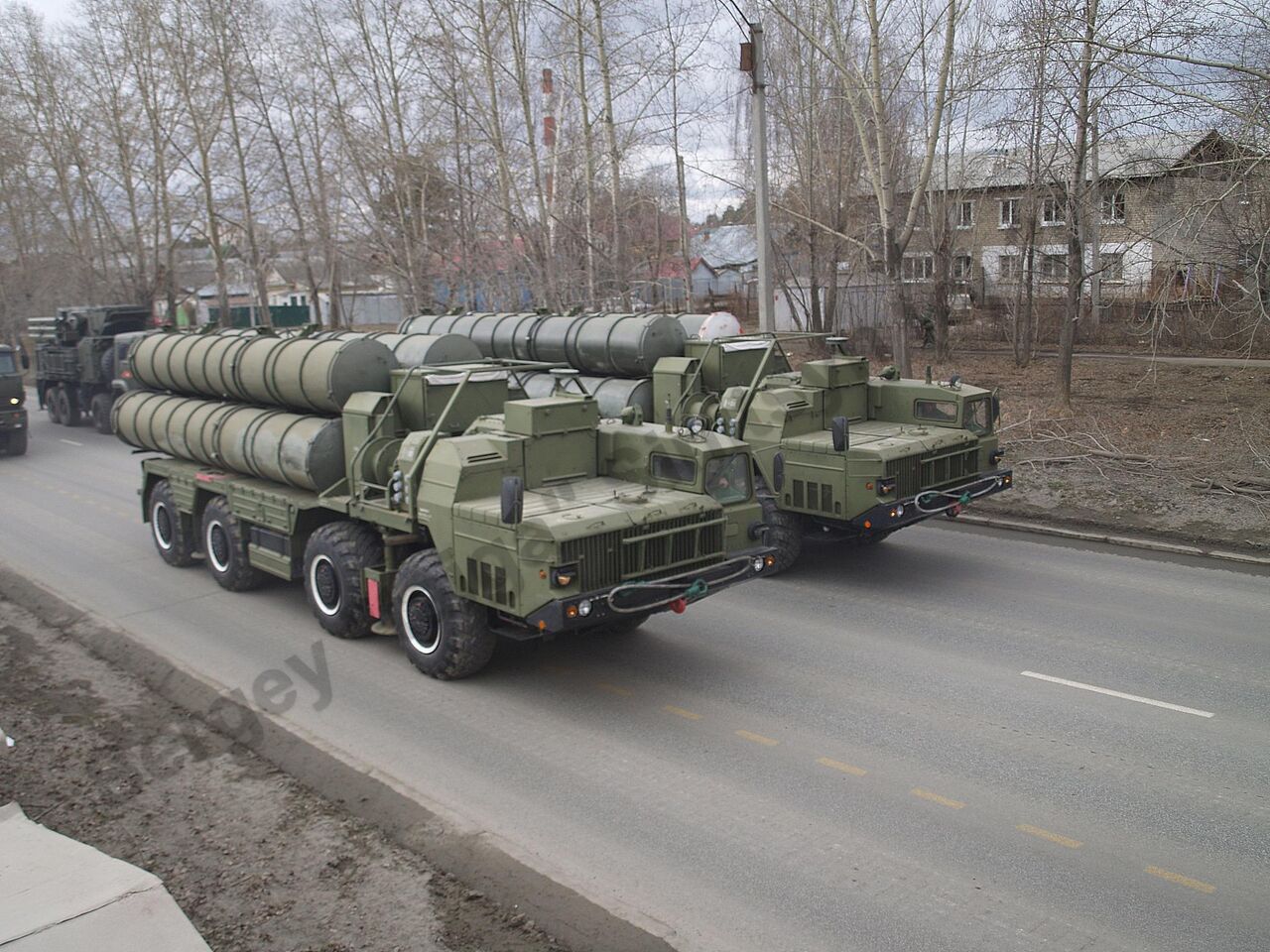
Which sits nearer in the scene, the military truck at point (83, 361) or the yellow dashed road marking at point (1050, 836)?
the yellow dashed road marking at point (1050, 836)

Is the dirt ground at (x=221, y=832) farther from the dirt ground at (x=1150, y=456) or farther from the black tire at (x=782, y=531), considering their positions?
the dirt ground at (x=1150, y=456)

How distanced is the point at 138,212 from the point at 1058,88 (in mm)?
36060

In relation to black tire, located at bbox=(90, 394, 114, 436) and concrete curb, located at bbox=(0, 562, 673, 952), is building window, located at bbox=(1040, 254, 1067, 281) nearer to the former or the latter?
black tire, located at bbox=(90, 394, 114, 436)

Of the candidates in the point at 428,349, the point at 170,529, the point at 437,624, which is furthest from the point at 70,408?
the point at 437,624

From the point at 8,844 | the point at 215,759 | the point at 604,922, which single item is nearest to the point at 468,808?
the point at 604,922

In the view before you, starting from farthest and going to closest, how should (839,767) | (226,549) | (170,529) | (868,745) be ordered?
(170,529) → (226,549) → (868,745) → (839,767)

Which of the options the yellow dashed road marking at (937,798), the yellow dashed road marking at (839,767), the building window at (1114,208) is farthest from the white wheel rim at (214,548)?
the building window at (1114,208)

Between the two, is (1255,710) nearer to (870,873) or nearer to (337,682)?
(870,873)

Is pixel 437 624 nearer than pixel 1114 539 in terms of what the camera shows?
Yes

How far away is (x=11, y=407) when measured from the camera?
77.9 ft

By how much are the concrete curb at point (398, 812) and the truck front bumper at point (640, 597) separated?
170cm

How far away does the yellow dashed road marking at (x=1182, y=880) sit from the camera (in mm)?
6137

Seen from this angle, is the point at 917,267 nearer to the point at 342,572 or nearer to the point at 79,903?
the point at 342,572

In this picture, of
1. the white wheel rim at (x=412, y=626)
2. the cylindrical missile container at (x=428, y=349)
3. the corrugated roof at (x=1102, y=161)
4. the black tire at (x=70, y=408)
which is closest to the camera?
the white wheel rim at (x=412, y=626)
